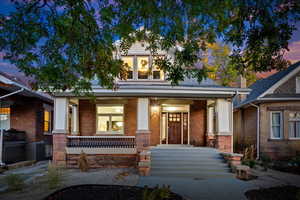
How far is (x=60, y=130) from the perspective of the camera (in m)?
11.9

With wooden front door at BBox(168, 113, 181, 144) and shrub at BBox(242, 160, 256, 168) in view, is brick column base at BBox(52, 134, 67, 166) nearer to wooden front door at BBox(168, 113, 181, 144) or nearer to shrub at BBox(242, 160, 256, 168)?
wooden front door at BBox(168, 113, 181, 144)

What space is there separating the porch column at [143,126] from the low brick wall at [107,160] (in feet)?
2.27

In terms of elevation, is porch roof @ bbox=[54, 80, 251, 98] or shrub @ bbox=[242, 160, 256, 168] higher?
porch roof @ bbox=[54, 80, 251, 98]

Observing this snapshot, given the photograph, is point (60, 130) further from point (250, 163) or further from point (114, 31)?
point (250, 163)

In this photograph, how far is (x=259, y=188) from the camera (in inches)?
315

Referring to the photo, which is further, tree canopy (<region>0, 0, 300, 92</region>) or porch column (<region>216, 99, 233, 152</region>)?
porch column (<region>216, 99, 233, 152</region>)

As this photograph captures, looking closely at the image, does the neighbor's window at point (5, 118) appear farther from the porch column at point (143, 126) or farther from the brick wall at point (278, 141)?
the brick wall at point (278, 141)

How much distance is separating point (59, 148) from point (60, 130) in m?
0.85

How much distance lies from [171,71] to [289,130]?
11.4 metres

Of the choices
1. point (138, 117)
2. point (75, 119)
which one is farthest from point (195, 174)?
point (75, 119)

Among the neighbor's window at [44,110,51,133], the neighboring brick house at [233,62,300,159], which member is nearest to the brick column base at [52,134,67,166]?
the neighbor's window at [44,110,51,133]

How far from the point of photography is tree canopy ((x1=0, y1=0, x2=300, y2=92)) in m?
5.46

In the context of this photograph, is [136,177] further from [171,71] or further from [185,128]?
[185,128]

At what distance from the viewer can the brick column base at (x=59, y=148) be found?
11.8 m
